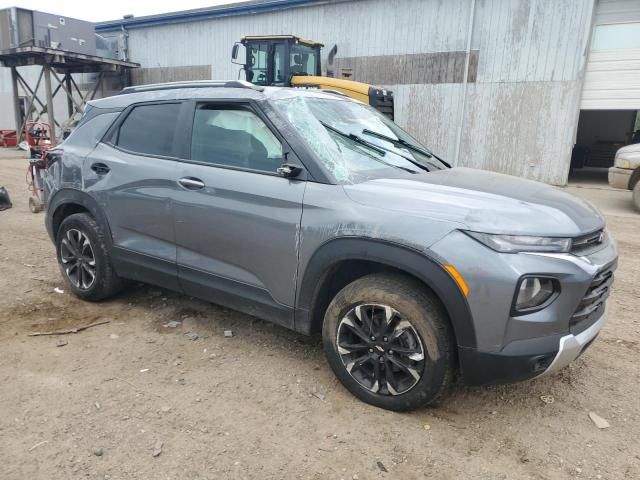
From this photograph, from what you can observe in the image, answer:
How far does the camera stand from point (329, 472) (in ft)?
7.47

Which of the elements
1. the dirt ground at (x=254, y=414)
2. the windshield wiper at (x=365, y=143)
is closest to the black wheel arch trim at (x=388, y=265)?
the dirt ground at (x=254, y=414)

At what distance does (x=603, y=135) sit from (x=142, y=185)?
2072 centimetres

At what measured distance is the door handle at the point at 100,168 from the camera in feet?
12.4

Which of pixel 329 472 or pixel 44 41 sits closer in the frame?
A: pixel 329 472

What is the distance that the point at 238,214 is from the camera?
3.06 m

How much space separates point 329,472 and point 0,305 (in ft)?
11.0

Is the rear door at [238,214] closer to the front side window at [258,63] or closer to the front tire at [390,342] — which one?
the front tire at [390,342]

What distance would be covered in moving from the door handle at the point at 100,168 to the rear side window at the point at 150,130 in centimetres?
21

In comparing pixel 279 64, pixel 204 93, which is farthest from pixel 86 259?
pixel 279 64

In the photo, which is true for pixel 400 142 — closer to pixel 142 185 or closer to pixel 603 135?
pixel 142 185

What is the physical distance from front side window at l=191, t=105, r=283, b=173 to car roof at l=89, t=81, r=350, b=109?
0.11 m

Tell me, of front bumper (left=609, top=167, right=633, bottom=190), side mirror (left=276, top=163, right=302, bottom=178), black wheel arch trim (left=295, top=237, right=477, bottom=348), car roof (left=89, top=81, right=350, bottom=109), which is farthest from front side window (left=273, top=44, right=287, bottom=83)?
black wheel arch trim (left=295, top=237, right=477, bottom=348)

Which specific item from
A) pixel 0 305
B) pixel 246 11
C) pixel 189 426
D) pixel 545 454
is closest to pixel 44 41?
pixel 246 11

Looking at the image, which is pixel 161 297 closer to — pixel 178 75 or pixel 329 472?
pixel 329 472
